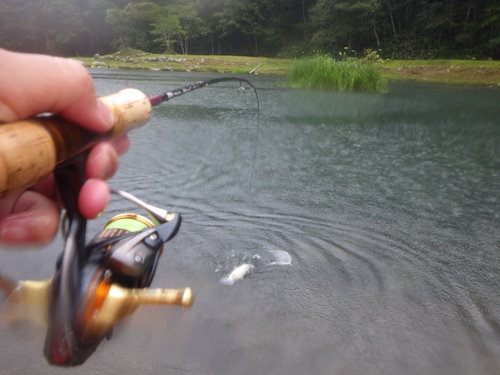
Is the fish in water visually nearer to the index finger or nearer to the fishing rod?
the fishing rod

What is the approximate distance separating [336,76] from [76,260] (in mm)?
9298

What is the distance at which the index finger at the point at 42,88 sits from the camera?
2.17 feet

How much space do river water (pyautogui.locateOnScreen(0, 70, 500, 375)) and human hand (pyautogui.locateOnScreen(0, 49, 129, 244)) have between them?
513mm

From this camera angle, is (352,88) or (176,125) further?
(352,88)

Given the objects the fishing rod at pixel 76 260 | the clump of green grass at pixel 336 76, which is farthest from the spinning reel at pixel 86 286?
the clump of green grass at pixel 336 76

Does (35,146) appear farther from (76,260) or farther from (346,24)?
(346,24)

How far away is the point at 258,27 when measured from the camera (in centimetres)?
3453

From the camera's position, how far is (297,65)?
10.2 m

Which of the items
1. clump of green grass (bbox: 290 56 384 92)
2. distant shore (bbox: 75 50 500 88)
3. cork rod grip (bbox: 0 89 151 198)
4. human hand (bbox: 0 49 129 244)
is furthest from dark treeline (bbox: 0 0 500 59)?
cork rod grip (bbox: 0 89 151 198)

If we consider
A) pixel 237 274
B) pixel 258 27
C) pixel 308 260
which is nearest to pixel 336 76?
pixel 308 260

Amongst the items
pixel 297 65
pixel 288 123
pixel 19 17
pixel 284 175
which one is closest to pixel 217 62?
pixel 19 17

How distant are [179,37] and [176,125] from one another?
31.6m

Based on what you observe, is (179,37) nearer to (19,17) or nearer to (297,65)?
(19,17)

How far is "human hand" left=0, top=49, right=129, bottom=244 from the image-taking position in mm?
669
